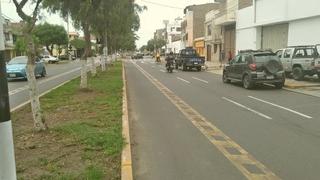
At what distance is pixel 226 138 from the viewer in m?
9.00

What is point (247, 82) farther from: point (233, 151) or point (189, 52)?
point (189, 52)

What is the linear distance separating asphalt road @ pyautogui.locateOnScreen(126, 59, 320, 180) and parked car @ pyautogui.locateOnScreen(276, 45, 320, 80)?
802cm

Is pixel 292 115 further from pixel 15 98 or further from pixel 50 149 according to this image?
pixel 15 98

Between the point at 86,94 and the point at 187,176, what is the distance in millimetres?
11350

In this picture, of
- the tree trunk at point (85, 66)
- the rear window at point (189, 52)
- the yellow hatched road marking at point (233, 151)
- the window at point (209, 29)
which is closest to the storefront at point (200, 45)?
the window at point (209, 29)

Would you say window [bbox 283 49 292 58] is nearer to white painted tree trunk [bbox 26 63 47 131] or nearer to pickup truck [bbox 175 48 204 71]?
pickup truck [bbox 175 48 204 71]

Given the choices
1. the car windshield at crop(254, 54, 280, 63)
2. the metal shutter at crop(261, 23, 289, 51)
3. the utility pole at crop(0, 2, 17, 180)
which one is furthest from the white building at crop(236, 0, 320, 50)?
the utility pole at crop(0, 2, 17, 180)

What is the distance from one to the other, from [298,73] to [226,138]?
1686cm

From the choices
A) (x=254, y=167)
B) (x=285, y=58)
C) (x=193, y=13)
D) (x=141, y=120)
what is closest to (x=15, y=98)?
(x=141, y=120)

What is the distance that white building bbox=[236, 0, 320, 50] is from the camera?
3020cm

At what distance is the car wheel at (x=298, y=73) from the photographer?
958 inches

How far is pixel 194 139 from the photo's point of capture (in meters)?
8.93

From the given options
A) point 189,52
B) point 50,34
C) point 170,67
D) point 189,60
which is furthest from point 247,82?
point 50,34

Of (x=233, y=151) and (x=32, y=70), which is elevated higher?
(x=32, y=70)
